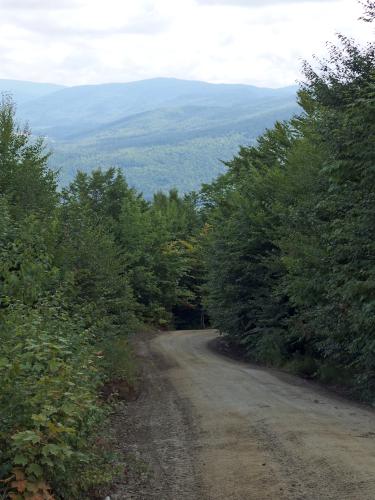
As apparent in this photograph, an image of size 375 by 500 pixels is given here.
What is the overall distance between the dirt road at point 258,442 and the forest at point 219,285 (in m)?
1.30

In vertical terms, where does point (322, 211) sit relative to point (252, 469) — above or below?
above

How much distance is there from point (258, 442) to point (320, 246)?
897cm

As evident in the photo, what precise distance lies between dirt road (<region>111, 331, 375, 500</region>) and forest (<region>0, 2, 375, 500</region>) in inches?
51.2

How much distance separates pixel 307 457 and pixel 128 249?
41.2 m

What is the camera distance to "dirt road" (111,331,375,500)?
8641mm

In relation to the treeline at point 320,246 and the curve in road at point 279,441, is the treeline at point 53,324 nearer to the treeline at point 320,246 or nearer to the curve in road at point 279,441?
the curve in road at point 279,441

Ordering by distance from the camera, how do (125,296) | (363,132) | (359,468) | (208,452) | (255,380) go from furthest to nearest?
(125,296) < (255,380) < (363,132) < (208,452) < (359,468)

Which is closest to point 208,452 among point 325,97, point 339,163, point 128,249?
point 339,163

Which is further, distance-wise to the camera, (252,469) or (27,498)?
(252,469)

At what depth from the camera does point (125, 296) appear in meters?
24.3

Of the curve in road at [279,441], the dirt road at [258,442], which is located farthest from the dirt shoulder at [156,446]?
the curve in road at [279,441]

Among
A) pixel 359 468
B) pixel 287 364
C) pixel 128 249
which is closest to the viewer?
pixel 359 468

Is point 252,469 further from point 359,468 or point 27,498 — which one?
point 27,498

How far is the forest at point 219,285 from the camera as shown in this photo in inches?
288
